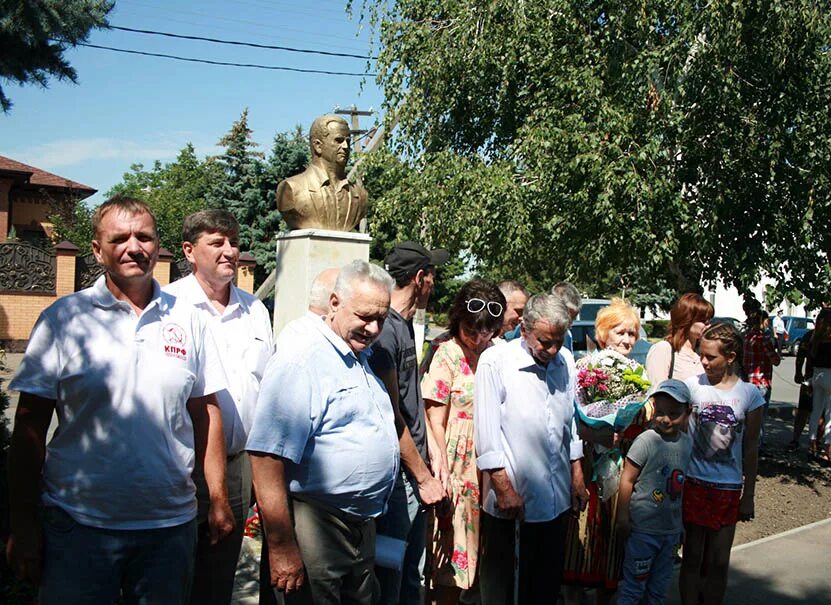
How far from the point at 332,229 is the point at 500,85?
19.3 ft

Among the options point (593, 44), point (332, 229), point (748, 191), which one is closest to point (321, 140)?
point (332, 229)

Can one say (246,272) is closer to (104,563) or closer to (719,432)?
(719,432)

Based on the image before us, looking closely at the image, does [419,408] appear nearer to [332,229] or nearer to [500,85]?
[332,229]

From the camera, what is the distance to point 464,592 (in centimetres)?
441

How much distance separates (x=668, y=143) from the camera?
877cm

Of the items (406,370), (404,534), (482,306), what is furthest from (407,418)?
(482,306)

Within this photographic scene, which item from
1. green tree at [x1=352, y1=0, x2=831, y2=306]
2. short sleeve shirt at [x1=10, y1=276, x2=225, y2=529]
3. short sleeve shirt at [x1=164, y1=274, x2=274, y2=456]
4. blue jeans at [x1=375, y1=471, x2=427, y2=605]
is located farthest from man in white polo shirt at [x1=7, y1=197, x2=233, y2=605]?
green tree at [x1=352, y1=0, x2=831, y2=306]

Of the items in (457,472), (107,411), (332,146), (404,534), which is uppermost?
(332,146)

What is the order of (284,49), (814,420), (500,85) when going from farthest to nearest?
(284,49), (500,85), (814,420)

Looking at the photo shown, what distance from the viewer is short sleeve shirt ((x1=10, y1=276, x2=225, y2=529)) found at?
8.70 feet

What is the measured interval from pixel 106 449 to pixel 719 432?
3.39 metres

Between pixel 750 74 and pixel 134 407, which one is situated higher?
pixel 750 74

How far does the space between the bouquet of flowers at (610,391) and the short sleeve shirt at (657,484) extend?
0.56 feet

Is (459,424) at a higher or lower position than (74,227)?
lower
